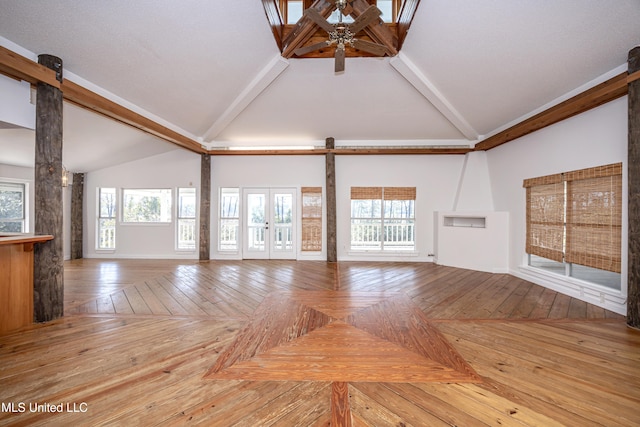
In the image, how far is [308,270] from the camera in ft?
A: 16.9

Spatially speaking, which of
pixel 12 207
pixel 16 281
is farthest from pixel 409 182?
pixel 12 207

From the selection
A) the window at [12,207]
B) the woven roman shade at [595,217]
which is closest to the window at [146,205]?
the window at [12,207]

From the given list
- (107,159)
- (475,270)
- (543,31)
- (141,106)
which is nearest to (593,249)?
(475,270)

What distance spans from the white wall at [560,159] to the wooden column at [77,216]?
10.1 meters

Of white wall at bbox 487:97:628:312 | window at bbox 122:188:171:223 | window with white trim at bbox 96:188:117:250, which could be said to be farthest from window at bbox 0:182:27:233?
white wall at bbox 487:97:628:312

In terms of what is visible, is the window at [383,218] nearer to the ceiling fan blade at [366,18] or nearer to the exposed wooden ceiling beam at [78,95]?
the ceiling fan blade at [366,18]

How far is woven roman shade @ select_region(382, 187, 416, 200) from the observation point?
6.11 m

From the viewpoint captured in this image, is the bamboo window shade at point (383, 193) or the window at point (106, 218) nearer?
the bamboo window shade at point (383, 193)

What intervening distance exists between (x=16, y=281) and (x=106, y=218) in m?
4.71

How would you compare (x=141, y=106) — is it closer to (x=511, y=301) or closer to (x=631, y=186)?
(x=511, y=301)

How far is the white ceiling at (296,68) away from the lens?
2.61 metres

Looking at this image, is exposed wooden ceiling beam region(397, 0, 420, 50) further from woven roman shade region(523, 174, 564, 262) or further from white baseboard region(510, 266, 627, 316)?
white baseboard region(510, 266, 627, 316)

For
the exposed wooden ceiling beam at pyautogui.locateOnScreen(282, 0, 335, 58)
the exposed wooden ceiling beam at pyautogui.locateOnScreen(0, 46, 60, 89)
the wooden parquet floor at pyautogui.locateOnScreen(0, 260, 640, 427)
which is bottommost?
the wooden parquet floor at pyautogui.locateOnScreen(0, 260, 640, 427)

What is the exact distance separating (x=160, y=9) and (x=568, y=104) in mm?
5376
